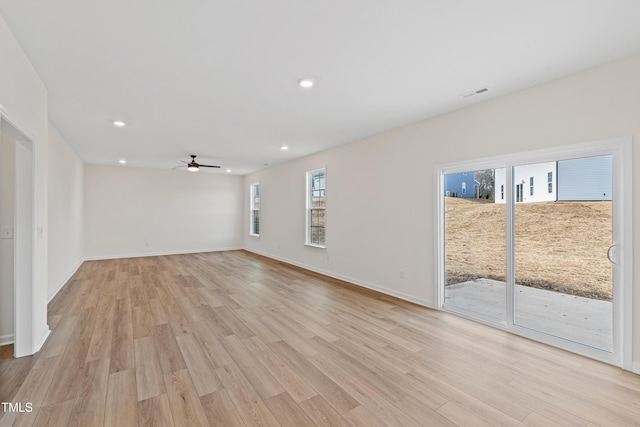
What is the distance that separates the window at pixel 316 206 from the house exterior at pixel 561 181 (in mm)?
3540

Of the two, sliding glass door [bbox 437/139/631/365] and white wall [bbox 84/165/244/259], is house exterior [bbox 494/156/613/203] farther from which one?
white wall [bbox 84/165/244/259]

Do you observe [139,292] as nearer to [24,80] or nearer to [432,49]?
[24,80]

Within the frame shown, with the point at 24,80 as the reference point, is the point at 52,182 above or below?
below

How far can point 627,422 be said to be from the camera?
1.74 metres

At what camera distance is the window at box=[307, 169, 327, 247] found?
20.1 ft

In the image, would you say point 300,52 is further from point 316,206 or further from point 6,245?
point 316,206

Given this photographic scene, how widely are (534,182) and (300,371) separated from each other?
3.07 m

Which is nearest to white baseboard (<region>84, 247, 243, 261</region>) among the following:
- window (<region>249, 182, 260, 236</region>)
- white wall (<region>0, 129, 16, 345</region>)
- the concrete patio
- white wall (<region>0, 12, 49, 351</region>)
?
window (<region>249, 182, 260, 236</region>)

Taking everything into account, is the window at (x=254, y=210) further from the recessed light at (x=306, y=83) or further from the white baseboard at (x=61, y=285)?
the recessed light at (x=306, y=83)

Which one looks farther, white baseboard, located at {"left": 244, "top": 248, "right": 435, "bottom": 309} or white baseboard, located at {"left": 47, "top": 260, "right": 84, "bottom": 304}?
white baseboard, located at {"left": 47, "top": 260, "right": 84, "bottom": 304}

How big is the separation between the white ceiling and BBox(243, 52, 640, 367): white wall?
220 millimetres

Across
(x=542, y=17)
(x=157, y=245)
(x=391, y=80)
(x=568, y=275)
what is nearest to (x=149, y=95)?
(x=391, y=80)

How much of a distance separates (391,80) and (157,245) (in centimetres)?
821

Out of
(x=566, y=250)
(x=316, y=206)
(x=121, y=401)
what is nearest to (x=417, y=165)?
(x=566, y=250)
